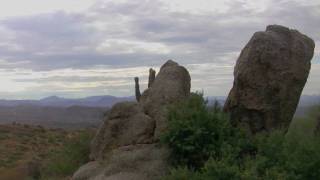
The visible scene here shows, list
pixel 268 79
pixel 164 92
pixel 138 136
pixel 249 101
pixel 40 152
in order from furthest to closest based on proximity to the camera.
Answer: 1. pixel 40 152
2. pixel 164 92
3. pixel 138 136
4. pixel 249 101
5. pixel 268 79

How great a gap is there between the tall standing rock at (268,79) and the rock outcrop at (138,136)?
219cm

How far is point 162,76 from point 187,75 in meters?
1.01

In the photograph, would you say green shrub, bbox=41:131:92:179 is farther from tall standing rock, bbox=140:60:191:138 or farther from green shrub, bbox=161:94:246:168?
green shrub, bbox=161:94:246:168

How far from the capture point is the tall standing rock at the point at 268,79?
20.5m

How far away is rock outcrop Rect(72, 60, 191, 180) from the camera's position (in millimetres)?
19812

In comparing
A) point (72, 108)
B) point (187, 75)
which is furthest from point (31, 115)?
point (187, 75)

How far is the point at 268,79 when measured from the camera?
20578 millimetres

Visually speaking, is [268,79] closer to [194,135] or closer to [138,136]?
[194,135]

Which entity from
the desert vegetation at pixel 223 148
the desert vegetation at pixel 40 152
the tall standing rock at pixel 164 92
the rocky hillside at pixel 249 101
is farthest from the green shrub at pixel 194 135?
the desert vegetation at pixel 40 152

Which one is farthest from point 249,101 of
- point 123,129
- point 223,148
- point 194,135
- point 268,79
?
point 123,129

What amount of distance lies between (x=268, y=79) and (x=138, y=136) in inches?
179

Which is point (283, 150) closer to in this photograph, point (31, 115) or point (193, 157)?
point (193, 157)

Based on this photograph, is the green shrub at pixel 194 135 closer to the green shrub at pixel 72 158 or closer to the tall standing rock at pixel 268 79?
the tall standing rock at pixel 268 79

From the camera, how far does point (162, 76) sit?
72.8 feet
